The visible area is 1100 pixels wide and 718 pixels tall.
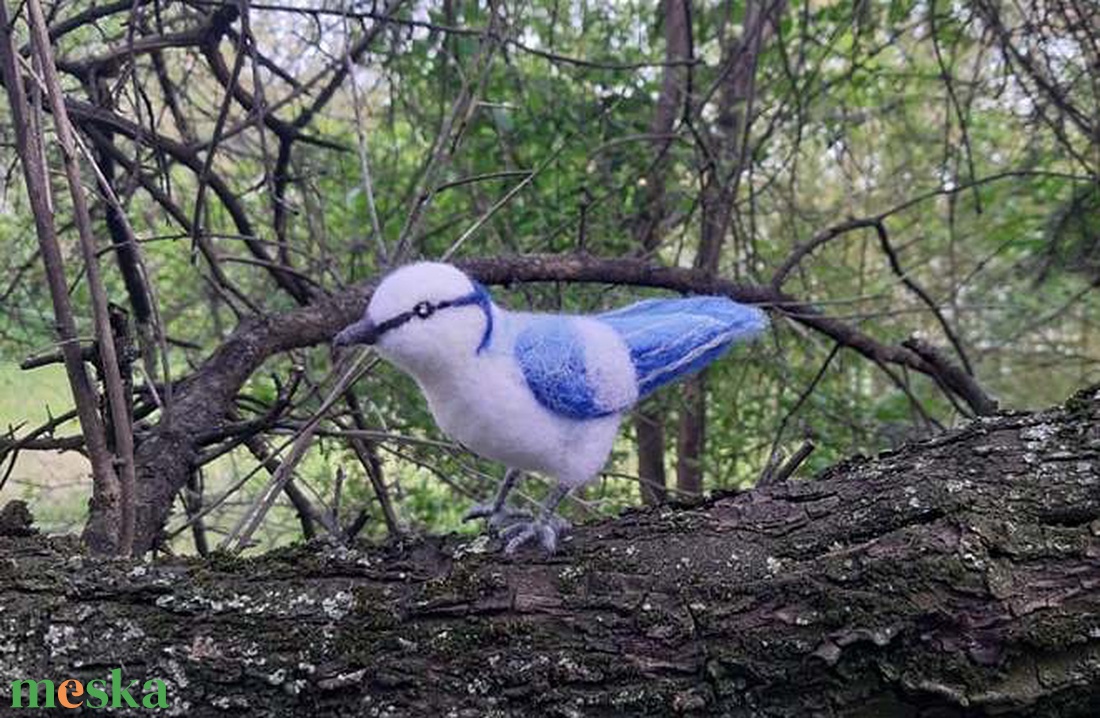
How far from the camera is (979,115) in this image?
282cm

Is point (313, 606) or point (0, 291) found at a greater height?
point (0, 291)

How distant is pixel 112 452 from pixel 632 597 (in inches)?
21.6

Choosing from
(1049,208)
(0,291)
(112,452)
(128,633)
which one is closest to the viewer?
(128,633)

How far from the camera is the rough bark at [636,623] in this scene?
77cm

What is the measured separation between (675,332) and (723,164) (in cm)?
131

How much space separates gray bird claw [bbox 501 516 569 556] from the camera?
2.89ft

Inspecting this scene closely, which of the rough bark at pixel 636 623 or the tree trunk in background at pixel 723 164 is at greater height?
the tree trunk in background at pixel 723 164

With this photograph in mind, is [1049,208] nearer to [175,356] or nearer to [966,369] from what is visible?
[966,369]

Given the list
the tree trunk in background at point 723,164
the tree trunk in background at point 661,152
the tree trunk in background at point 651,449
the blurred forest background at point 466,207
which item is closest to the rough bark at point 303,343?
the blurred forest background at point 466,207

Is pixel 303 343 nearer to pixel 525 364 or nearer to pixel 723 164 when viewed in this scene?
pixel 525 364

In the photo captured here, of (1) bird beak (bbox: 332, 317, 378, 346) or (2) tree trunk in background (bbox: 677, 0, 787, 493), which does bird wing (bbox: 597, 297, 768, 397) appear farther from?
(2) tree trunk in background (bbox: 677, 0, 787, 493)

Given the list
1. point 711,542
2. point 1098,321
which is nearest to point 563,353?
point 711,542

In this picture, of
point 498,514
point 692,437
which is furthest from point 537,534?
point 692,437

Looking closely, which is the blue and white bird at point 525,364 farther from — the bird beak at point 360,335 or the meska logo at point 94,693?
the meska logo at point 94,693
